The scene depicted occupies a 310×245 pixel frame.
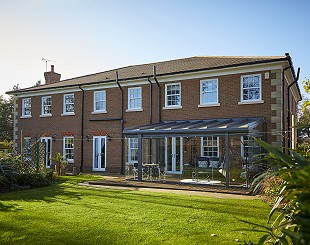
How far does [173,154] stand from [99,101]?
6.08 meters

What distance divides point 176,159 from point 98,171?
212 inches

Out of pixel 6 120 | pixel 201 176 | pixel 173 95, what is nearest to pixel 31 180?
pixel 201 176

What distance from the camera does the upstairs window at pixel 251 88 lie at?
1453 cm

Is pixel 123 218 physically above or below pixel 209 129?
below

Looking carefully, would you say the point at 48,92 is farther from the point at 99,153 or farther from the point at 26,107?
the point at 99,153

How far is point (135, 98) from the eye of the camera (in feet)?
60.0

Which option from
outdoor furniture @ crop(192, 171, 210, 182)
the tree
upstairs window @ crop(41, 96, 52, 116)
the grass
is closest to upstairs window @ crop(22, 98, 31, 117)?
upstairs window @ crop(41, 96, 52, 116)

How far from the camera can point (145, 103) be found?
58.7 ft

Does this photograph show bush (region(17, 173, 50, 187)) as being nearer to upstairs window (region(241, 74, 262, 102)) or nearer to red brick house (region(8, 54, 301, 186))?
red brick house (region(8, 54, 301, 186))

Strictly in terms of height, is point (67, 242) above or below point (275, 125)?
below

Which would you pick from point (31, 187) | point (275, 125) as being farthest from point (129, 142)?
point (275, 125)

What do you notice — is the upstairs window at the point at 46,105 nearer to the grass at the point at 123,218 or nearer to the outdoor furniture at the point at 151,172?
the outdoor furniture at the point at 151,172

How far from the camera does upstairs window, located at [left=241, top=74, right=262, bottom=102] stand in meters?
14.5

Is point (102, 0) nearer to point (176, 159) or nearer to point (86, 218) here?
point (86, 218)
